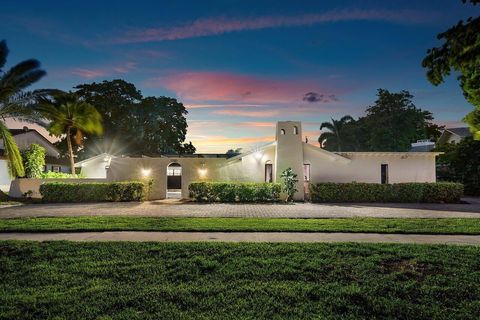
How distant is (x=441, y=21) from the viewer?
1217 cm

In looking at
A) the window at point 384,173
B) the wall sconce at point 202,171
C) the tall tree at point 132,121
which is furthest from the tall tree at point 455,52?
the tall tree at point 132,121

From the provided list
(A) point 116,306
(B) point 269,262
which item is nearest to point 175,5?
(B) point 269,262

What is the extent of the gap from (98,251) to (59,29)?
12384 millimetres

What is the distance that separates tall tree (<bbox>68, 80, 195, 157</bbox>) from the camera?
35625mm

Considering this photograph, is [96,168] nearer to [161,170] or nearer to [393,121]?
[161,170]

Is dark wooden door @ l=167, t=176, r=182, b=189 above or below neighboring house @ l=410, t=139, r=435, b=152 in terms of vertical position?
below

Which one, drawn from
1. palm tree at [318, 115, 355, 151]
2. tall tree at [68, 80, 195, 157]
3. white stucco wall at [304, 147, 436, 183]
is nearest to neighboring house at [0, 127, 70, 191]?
tall tree at [68, 80, 195, 157]

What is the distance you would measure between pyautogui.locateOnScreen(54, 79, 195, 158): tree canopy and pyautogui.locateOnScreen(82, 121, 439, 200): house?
16.8 metres

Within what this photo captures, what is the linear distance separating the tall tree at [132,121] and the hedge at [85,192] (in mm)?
18894

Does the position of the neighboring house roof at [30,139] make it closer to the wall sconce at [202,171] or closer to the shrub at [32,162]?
the shrub at [32,162]

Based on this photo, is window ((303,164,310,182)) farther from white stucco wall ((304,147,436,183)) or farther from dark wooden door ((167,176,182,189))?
dark wooden door ((167,176,182,189))

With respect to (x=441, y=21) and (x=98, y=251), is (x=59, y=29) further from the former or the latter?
(x=441, y=21)

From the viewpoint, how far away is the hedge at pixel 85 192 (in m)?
17.1

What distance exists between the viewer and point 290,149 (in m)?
18.1
